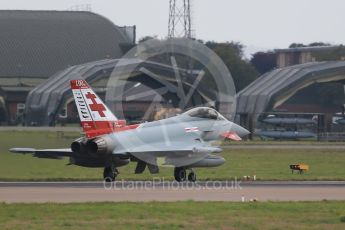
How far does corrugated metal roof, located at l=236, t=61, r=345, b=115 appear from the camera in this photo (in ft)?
359

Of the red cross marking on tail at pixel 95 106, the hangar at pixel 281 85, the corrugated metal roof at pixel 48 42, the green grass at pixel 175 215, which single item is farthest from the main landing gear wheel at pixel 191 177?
the corrugated metal roof at pixel 48 42

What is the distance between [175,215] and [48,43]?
5379 inches

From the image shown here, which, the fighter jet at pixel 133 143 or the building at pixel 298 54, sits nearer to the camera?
the fighter jet at pixel 133 143

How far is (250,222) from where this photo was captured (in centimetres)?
2594

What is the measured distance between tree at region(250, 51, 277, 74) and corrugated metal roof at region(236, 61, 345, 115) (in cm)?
7247

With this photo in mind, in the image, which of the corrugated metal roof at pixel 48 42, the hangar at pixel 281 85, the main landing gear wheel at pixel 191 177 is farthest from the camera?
the corrugated metal roof at pixel 48 42

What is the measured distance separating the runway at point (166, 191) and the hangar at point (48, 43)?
378 feet

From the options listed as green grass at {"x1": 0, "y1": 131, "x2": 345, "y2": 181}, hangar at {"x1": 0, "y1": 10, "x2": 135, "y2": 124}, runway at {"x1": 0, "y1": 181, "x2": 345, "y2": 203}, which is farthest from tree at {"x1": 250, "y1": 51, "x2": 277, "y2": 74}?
runway at {"x1": 0, "y1": 181, "x2": 345, "y2": 203}

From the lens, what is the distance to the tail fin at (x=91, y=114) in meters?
41.1

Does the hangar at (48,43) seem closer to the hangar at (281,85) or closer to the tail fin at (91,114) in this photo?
the hangar at (281,85)

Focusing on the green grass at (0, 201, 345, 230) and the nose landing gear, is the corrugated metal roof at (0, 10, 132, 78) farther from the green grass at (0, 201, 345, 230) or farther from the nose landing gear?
the green grass at (0, 201, 345, 230)

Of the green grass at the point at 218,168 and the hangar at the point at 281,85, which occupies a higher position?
the hangar at the point at 281,85

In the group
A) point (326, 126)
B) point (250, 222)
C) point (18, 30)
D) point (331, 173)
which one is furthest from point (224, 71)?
point (18, 30)

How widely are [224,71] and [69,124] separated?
212 ft
